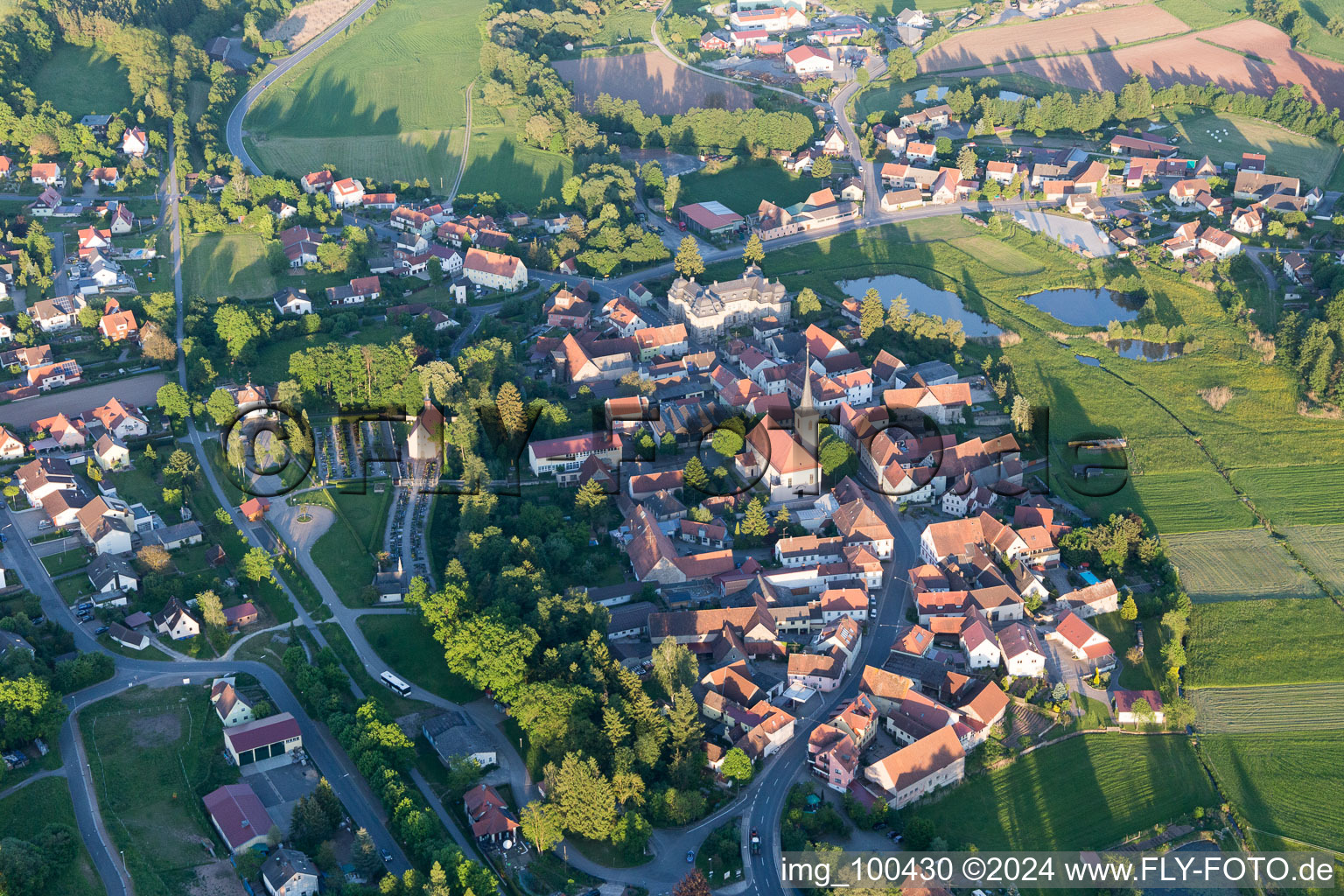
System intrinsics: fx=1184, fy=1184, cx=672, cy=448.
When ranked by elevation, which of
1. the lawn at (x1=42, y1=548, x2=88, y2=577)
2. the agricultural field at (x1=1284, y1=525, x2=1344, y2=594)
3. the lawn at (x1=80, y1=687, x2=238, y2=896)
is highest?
the lawn at (x1=42, y1=548, x2=88, y2=577)

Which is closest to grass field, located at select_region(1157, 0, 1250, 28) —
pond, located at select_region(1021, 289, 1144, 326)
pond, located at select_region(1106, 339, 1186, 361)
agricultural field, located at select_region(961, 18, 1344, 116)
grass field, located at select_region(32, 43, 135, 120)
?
agricultural field, located at select_region(961, 18, 1344, 116)

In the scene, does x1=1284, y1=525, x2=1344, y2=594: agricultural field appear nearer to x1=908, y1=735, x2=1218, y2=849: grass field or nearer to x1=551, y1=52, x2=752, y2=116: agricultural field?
x1=908, y1=735, x2=1218, y2=849: grass field

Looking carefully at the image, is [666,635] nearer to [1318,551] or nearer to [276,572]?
[276,572]

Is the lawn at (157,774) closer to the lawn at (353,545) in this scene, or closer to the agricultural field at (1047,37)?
the lawn at (353,545)

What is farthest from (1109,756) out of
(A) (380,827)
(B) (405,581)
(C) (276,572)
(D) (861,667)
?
(C) (276,572)

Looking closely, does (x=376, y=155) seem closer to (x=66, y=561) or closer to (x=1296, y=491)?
(x=66, y=561)
